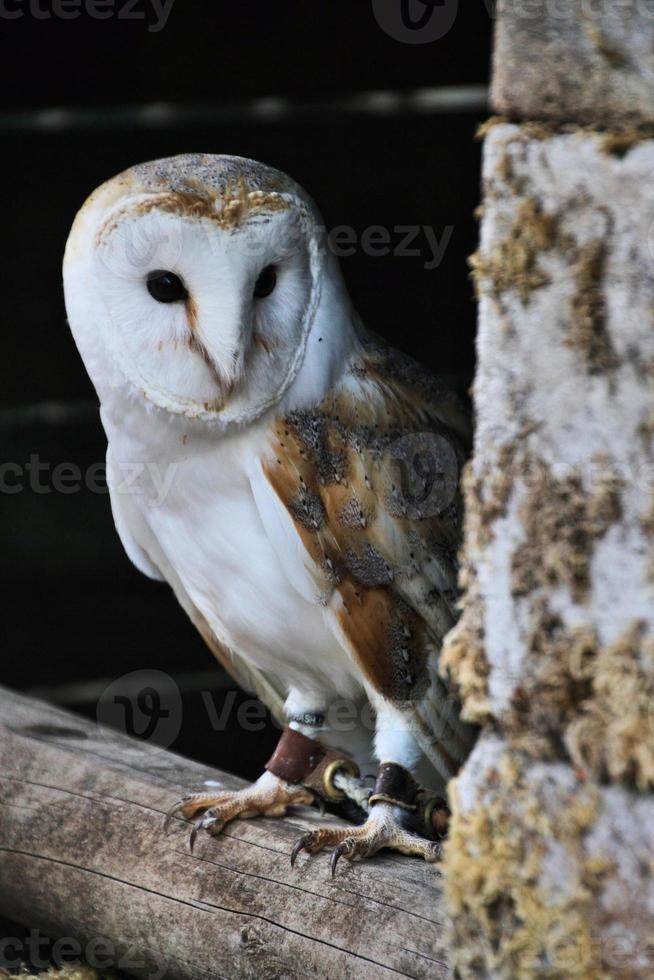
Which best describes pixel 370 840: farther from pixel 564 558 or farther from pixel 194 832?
pixel 564 558

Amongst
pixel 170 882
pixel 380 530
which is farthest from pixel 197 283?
pixel 170 882

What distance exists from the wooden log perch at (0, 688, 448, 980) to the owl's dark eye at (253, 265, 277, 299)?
2.38 ft

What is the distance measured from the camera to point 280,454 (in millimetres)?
1560

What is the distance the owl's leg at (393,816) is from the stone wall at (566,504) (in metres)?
0.55

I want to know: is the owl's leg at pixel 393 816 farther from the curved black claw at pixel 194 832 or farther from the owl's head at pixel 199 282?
the owl's head at pixel 199 282

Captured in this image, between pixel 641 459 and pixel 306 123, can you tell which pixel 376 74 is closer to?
pixel 306 123

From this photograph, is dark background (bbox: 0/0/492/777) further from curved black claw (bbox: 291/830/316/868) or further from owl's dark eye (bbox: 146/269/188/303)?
curved black claw (bbox: 291/830/316/868)

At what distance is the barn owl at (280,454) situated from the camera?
146 cm

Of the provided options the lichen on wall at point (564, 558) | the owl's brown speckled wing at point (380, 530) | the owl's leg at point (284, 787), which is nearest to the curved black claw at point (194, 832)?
the owl's leg at point (284, 787)

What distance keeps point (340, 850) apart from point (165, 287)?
75cm

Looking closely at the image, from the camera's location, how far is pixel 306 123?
302 centimetres

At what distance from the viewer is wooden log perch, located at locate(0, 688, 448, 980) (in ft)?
4.48

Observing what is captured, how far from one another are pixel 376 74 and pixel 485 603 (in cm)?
228

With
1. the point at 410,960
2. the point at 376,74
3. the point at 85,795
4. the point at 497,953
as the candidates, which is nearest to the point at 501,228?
the point at 497,953
